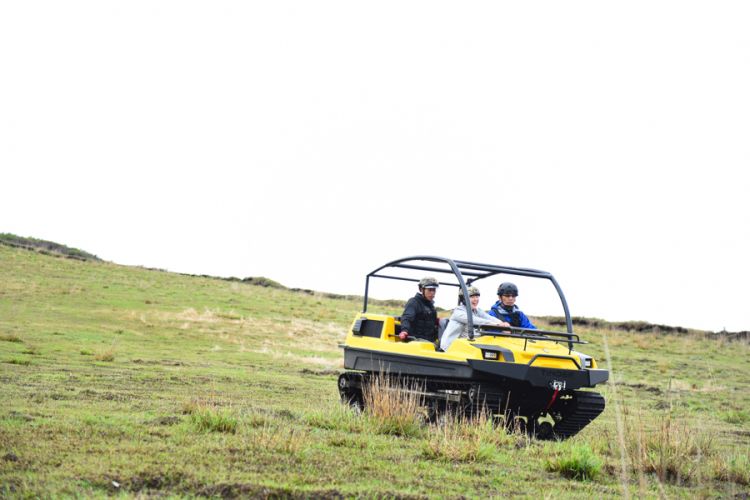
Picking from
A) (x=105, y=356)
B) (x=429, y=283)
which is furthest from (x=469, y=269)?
(x=105, y=356)

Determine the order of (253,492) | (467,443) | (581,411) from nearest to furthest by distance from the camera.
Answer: (253,492), (467,443), (581,411)

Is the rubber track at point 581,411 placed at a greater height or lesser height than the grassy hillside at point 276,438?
greater

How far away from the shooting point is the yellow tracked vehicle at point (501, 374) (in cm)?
1001

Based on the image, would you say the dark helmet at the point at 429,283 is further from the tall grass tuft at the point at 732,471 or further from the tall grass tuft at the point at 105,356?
the tall grass tuft at the point at 105,356

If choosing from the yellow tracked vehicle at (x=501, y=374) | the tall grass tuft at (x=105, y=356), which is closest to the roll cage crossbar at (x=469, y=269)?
the yellow tracked vehicle at (x=501, y=374)

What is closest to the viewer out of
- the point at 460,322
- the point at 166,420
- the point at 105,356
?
the point at 166,420

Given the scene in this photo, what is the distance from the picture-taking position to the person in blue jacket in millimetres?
11906

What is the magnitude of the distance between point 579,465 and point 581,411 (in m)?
3.29

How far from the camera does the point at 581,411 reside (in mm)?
10656

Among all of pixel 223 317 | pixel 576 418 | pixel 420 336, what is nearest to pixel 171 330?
pixel 223 317

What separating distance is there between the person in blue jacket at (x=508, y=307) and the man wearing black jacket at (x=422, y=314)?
35.6 inches

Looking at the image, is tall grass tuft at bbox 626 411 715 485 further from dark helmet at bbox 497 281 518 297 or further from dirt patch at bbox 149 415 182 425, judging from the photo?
dirt patch at bbox 149 415 182 425

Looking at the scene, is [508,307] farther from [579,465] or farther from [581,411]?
[579,465]

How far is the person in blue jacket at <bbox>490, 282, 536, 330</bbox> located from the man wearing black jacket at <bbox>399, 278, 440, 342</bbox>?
2.97 feet
